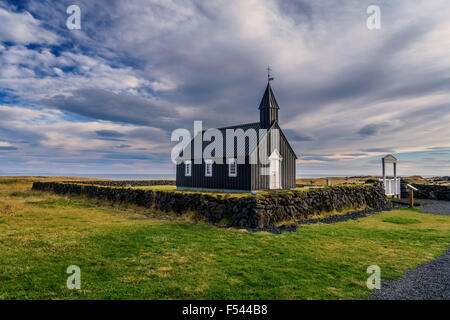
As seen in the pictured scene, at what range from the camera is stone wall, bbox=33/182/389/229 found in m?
13.2

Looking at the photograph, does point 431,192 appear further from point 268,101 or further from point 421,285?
point 421,285

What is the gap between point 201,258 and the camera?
25.8 ft

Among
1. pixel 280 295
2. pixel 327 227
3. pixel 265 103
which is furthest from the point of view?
pixel 265 103

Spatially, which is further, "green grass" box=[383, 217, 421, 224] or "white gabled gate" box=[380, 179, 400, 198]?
"white gabled gate" box=[380, 179, 400, 198]

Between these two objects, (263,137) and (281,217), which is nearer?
(281,217)

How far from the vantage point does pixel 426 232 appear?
465 inches

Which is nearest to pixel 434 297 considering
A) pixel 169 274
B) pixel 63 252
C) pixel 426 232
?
pixel 169 274

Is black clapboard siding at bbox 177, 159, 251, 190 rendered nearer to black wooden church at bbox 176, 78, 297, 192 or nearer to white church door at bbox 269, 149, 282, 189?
black wooden church at bbox 176, 78, 297, 192

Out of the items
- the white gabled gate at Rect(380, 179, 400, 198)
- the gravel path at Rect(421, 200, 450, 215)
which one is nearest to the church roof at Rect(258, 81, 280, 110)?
the white gabled gate at Rect(380, 179, 400, 198)

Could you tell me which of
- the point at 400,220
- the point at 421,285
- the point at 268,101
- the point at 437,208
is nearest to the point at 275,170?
the point at 268,101

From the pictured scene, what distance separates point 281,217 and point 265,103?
1544 centimetres

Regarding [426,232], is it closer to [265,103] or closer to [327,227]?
[327,227]

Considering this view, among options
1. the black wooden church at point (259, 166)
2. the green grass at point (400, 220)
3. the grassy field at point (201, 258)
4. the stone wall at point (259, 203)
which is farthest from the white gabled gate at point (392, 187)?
the grassy field at point (201, 258)

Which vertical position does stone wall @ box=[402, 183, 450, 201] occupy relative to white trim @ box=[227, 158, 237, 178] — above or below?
below
